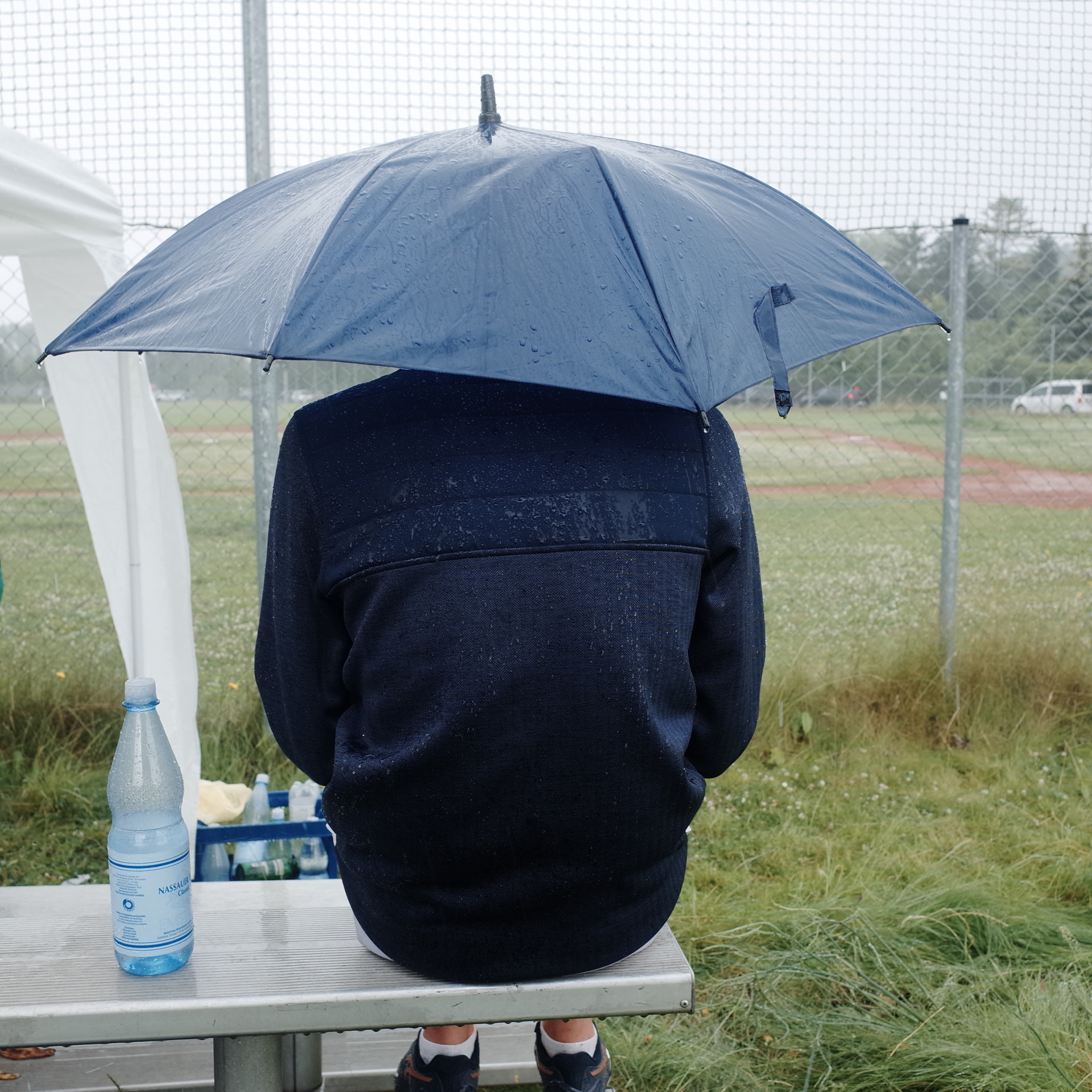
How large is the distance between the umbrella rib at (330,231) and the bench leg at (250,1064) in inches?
47.5

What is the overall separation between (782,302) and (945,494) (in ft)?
11.2

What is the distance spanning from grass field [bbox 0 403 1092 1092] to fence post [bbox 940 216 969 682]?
0.30 metres

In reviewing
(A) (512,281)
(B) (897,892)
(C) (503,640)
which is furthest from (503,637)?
(B) (897,892)

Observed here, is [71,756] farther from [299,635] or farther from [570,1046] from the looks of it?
[299,635]

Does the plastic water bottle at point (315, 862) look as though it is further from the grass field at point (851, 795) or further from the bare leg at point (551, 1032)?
the bare leg at point (551, 1032)

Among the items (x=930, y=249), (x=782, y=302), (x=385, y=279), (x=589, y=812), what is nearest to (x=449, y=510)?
(x=385, y=279)

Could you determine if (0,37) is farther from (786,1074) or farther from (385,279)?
(786,1074)

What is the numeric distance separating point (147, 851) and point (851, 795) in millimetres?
3245

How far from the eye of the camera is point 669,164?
2020 mm

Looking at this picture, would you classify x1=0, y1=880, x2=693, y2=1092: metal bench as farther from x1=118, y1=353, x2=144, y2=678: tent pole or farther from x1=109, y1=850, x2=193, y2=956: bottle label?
x1=118, y1=353, x2=144, y2=678: tent pole

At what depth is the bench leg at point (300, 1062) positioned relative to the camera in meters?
2.56

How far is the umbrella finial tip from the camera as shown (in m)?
1.89

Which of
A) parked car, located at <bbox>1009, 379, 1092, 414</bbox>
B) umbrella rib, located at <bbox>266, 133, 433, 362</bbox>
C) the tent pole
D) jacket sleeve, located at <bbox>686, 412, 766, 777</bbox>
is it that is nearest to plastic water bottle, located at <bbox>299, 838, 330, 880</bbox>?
the tent pole

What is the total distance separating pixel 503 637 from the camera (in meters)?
1.55
